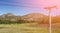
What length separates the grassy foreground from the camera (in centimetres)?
281

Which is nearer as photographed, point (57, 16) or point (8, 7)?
point (8, 7)

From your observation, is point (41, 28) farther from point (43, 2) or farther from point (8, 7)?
point (8, 7)

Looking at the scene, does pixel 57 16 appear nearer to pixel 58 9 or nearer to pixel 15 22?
pixel 58 9

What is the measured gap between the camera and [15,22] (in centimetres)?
288

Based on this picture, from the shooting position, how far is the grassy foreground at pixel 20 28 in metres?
2.81

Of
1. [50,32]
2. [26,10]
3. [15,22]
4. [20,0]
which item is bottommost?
[50,32]

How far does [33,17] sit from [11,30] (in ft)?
1.59

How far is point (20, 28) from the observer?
288 centimetres

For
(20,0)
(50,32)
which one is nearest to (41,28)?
(50,32)

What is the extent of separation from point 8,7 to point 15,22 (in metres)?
0.31

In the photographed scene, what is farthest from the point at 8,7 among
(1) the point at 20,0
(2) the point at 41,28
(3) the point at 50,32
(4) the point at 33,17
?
(3) the point at 50,32

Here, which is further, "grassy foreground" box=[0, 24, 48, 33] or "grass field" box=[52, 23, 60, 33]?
"grass field" box=[52, 23, 60, 33]

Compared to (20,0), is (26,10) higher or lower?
lower

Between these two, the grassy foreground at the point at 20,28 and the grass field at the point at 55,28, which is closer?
the grassy foreground at the point at 20,28
